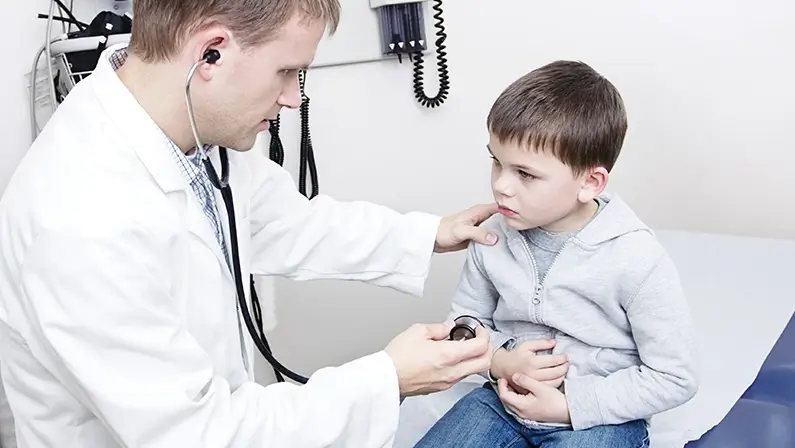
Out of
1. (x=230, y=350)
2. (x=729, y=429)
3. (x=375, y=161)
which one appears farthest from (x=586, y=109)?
(x=375, y=161)

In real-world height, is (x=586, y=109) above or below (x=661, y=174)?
above

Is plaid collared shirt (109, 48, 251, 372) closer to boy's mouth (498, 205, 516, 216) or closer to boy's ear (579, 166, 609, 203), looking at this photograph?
boy's mouth (498, 205, 516, 216)

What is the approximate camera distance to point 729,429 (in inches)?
43.9

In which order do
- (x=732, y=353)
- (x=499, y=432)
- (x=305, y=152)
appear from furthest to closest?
1. (x=305, y=152)
2. (x=732, y=353)
3. (x=499, y=432)

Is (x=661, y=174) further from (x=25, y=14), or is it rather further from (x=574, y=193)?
(x=25, y=14)

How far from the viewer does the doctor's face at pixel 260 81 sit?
1104 mm

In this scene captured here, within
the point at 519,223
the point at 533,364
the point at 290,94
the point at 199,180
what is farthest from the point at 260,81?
the point at 533,364

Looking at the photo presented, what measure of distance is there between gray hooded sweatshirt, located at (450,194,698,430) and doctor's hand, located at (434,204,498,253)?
0.04m

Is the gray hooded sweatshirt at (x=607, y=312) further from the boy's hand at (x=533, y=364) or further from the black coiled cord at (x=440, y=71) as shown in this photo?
the black coiled cord at (x=440, y=71)

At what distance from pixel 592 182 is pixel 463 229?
0.80 feet

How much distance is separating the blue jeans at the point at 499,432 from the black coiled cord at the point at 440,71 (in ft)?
2.64

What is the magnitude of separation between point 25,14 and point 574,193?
97 centimetres

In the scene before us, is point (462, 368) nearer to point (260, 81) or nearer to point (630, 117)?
point (260, 81)

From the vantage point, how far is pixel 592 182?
4.26 feet
